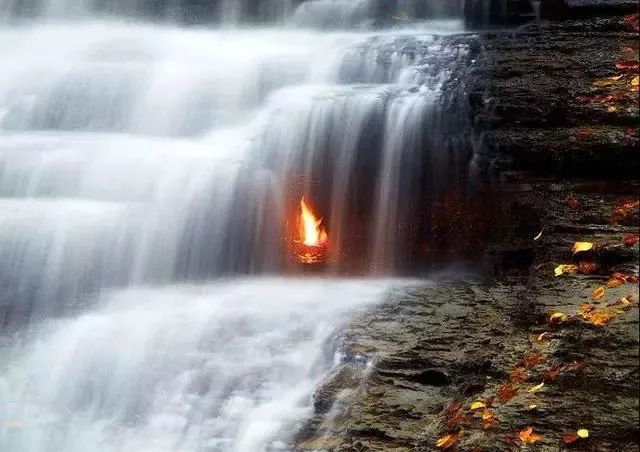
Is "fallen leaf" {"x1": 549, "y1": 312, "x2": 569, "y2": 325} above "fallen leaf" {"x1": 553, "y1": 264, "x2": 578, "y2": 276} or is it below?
below

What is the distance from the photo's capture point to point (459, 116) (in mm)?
7941

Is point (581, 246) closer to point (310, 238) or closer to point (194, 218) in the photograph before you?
point (310, 238)

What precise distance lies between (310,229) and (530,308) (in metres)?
3.93

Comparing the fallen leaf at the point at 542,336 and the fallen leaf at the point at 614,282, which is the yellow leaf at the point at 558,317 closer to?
the fallen leaf at the point at 542,336

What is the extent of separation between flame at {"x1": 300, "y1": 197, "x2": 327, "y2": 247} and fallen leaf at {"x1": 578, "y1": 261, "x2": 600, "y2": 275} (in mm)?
3891

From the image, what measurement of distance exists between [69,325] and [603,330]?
566 cm

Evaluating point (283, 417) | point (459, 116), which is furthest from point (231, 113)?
point (283, 417)

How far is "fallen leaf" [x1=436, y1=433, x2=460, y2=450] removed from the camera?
405 cm

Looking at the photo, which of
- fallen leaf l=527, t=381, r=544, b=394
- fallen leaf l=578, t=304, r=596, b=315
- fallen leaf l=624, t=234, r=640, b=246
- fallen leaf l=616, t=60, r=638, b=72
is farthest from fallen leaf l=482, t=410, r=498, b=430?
fallen leaf l=616, t=60, r=638, b=72

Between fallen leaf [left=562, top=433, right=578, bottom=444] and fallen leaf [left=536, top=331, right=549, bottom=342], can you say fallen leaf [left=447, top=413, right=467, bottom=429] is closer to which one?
fallen leaf [left=562, top=433, right=578, bottom=444]

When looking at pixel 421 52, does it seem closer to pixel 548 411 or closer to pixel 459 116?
pixel 459 116

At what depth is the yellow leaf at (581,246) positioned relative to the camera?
217 inches

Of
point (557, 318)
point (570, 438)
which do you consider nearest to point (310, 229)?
point (557, 318)

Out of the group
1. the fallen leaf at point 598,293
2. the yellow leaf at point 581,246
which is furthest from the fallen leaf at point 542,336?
the yellow leaf at point 581,246
